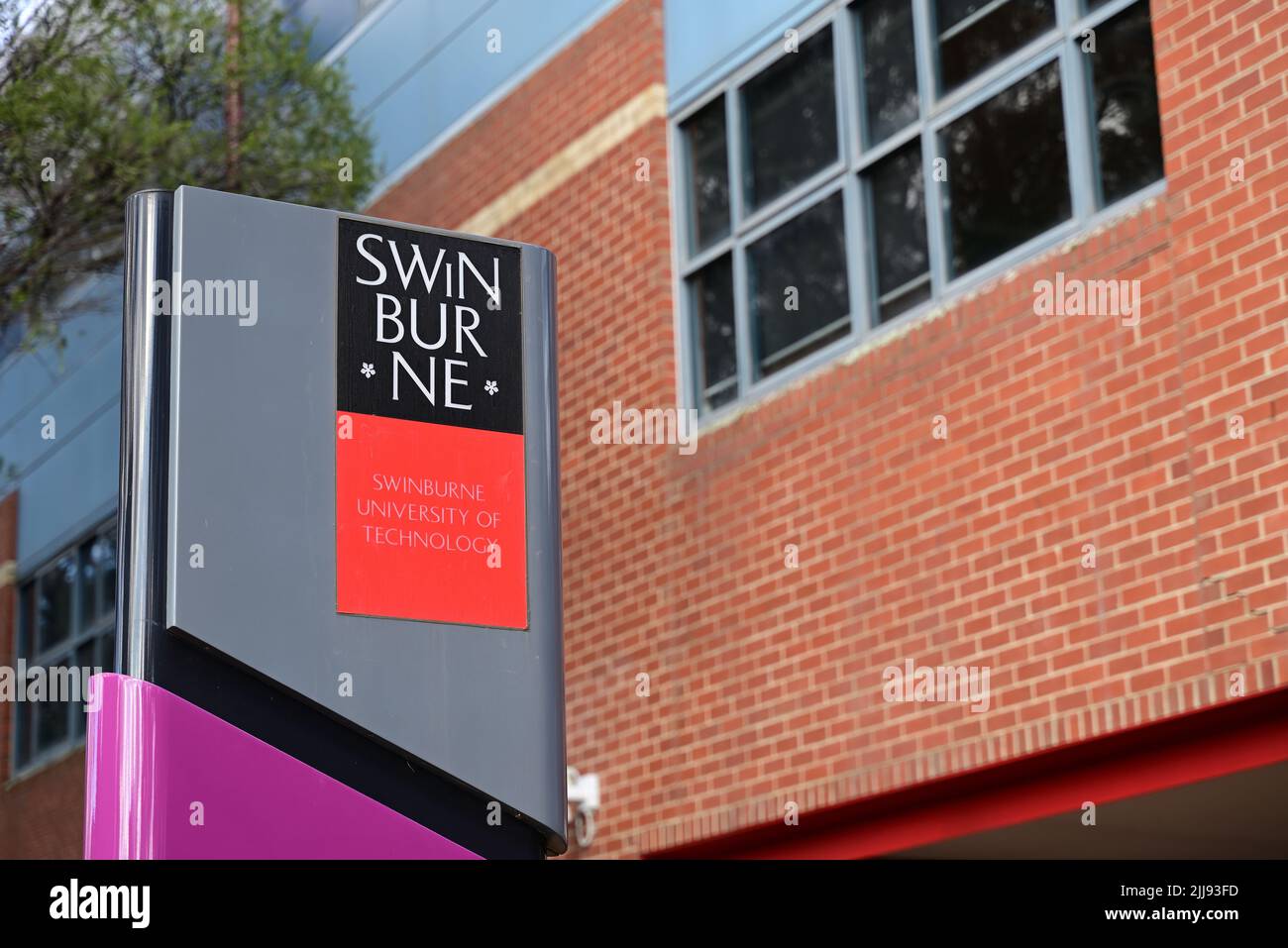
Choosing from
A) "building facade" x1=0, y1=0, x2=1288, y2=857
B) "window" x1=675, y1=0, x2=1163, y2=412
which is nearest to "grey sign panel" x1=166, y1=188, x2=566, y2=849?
"building facade" x1=0, y1=0, x2=1288, y2=857

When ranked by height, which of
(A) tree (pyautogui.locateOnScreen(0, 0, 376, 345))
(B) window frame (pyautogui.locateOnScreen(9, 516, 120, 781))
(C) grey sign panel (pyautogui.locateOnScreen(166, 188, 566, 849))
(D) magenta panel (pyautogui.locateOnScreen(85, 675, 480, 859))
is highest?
(A) tree (pyautogui.locateOnScreen(0, 0, 376, 345))

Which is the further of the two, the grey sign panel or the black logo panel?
the black logo panel

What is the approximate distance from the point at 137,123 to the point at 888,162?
18.3ft

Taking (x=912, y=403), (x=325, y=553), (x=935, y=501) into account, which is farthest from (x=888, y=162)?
(x=325, y=553)

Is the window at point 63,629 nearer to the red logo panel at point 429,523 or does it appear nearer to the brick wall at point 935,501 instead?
the brick wall at point 935,501

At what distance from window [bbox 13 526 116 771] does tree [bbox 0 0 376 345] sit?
375cm

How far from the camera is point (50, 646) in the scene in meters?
18.3

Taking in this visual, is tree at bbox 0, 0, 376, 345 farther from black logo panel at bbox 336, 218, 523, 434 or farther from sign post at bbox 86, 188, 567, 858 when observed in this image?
sign post at bbox 86, 188, 567, 858

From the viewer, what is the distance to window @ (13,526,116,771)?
1727 centimetres

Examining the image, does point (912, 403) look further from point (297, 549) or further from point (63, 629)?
point (63, 629)

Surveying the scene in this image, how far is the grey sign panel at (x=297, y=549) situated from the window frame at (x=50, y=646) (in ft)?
38.6

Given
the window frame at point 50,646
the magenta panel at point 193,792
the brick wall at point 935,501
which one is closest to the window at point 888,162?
the brick wall at point 935,501
